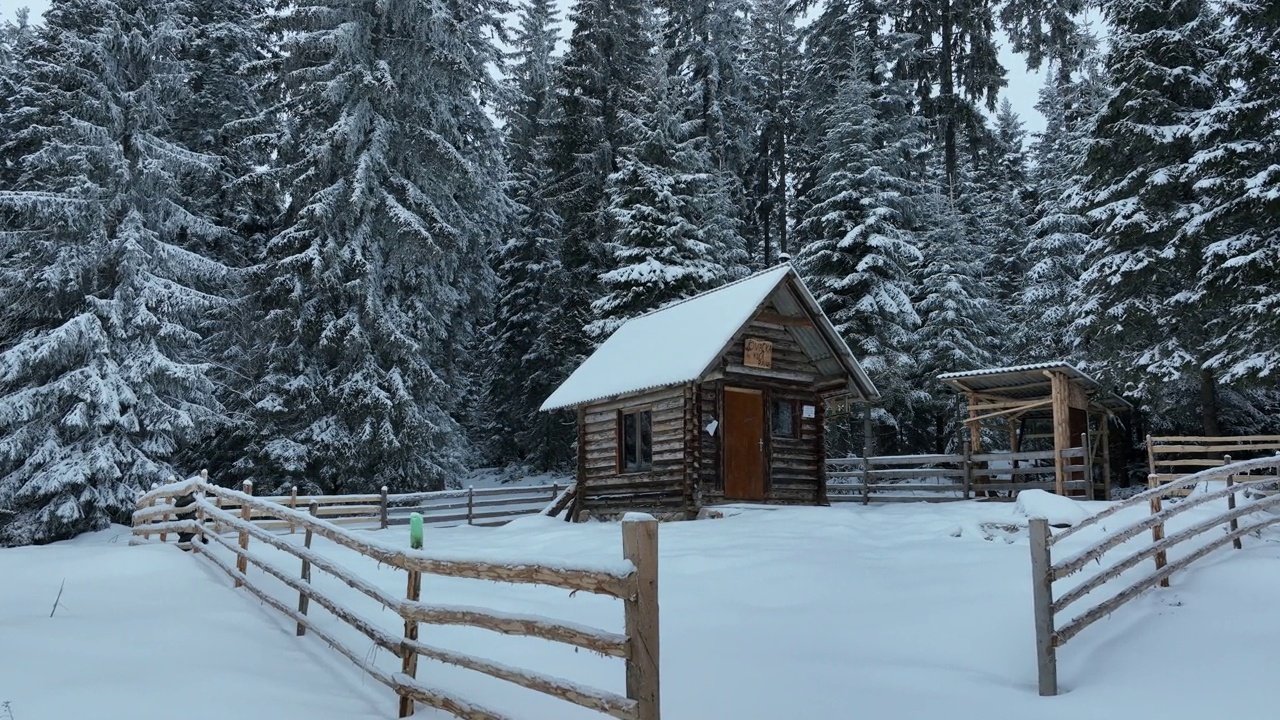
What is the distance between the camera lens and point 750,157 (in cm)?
4328

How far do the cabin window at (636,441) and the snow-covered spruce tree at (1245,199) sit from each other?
514 inches

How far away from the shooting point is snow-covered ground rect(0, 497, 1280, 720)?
22.0ft

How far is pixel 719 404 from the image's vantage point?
1912 cm

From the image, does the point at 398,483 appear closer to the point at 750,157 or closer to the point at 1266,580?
the point at 1266,580

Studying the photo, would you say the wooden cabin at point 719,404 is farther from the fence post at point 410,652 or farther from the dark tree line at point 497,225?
the fence post at point 410,652

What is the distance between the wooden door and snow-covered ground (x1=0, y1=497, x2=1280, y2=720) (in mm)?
6065

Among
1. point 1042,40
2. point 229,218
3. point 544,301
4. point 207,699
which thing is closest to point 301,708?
point 207,699

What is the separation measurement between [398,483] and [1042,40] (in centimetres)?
3101

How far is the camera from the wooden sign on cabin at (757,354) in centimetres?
1936

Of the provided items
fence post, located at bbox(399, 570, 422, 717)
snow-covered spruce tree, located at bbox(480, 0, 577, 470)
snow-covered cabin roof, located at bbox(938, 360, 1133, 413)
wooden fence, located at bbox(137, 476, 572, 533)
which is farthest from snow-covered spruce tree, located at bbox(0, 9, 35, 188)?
snow-covered cabin roof, located at bbox(938, 360, 1133, 413)

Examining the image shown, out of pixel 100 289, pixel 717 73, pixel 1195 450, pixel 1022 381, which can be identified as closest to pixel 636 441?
pixel 1022 381

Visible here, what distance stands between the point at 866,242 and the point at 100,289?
881 inches

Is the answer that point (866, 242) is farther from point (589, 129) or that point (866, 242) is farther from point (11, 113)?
point (11, 113)

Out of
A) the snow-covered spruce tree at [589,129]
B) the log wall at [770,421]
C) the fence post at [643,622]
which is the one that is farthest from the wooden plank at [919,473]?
the fence post at [643,622]
